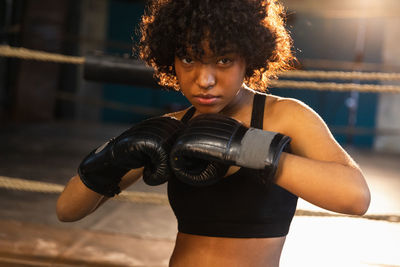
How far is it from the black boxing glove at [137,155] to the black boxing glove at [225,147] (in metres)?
0.03

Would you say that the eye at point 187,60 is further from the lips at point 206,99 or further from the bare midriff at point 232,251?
the bare midriff at point 232,251

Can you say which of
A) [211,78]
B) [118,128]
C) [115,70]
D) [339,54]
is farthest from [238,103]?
[339,54]

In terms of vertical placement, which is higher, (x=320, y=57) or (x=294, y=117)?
(x=294, y=117)

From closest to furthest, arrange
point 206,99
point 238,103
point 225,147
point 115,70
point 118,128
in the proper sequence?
point 225,147 < point 206,99 < point 238,103 < point 115,70 < point 118,128

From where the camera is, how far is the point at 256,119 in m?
0.91

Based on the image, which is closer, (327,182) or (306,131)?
(327,182)

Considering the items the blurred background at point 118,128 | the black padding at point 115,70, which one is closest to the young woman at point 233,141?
the blurred background at point 118,128

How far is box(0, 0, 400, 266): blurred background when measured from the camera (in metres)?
1.70

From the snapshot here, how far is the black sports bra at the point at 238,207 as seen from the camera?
856 mm

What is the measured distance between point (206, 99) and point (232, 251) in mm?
283

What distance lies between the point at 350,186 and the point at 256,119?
0.76 ft

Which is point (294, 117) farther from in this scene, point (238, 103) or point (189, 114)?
point (189, 114)

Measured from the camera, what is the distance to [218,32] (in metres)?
0.80

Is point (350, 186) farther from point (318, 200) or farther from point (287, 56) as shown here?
point (287, 56)
